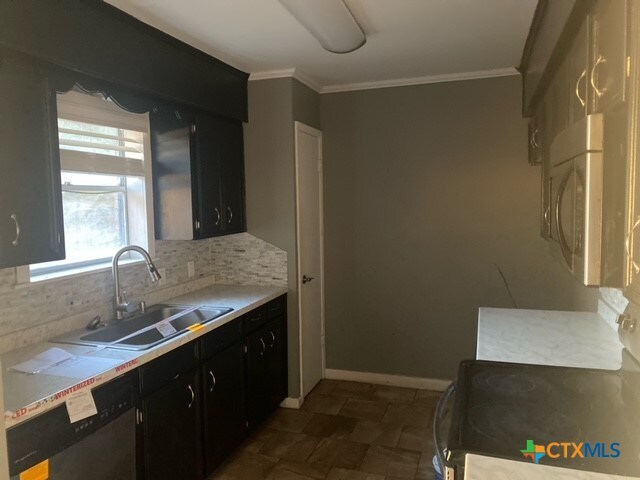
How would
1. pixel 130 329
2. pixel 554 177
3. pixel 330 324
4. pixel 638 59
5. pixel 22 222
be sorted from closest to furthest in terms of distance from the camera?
pixel 638 59 → pixel 554 177 → pixel 22 222 → pixel 130 329 → pixel 330 324

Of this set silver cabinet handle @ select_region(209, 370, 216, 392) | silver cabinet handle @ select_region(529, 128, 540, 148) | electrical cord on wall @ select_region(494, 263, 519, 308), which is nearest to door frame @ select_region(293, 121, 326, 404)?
silver cabinet handle @ select_region(209, 370, 216, 392)

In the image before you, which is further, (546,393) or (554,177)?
(554,177)

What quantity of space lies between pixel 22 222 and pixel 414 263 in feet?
9.13

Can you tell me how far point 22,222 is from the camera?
6.26 feet

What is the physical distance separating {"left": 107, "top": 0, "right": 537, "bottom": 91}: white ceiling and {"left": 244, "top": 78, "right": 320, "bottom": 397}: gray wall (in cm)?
17

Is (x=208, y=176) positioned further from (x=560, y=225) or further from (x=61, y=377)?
(x=560, y=225)

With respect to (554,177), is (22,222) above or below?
below

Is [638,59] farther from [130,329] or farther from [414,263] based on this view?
[414,263]

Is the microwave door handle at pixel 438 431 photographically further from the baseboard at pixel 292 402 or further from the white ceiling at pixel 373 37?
the baseboard at pixel 292 402

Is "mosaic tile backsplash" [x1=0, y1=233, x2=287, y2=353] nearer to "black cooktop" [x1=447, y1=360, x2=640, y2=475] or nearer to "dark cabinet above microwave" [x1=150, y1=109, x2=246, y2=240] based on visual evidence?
"dark cabinet above microwave" [x1=150, y1=109, x2=246, y2=240]

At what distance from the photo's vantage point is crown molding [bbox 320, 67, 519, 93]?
359cm

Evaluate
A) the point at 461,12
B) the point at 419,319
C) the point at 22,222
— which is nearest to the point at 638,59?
the point at 461,12

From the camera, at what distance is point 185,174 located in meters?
3.07

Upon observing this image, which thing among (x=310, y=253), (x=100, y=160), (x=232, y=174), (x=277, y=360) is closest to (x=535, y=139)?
(x=310, y=253)
